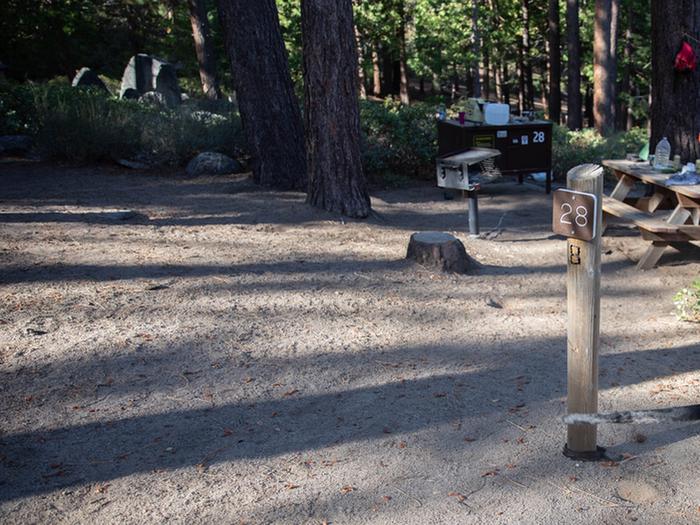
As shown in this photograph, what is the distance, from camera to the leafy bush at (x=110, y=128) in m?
13.0

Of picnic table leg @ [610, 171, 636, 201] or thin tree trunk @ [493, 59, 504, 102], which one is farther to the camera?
thin tree trunk @ [493, 59, 504, 102]

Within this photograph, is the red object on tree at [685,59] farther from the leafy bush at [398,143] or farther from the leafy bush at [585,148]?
the leafy bush at [398,143]

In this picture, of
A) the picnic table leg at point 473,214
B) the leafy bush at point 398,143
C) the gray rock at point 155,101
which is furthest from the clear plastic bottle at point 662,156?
the gray rock at point 155,101

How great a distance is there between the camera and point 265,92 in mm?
11336

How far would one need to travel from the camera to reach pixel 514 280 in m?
7.77

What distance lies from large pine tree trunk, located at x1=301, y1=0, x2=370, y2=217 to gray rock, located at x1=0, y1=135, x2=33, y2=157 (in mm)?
6557

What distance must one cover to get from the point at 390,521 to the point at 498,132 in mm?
8649

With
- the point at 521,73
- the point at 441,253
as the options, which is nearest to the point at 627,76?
the point at 521,73

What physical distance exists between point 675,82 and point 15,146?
10693mm

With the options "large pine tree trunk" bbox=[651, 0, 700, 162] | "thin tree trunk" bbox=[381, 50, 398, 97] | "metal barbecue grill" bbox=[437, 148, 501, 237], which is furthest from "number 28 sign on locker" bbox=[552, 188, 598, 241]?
"thin tree trunk" bbox=[381, 50, 398, 97]

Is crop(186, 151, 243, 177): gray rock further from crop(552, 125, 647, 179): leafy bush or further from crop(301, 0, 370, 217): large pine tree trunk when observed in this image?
crop(552, 125, 647, 179): leafy bush

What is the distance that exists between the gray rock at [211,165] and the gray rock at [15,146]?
129 inches

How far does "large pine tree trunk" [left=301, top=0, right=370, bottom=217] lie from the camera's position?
9.06m

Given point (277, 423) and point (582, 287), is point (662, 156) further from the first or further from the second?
point (277, 423)
